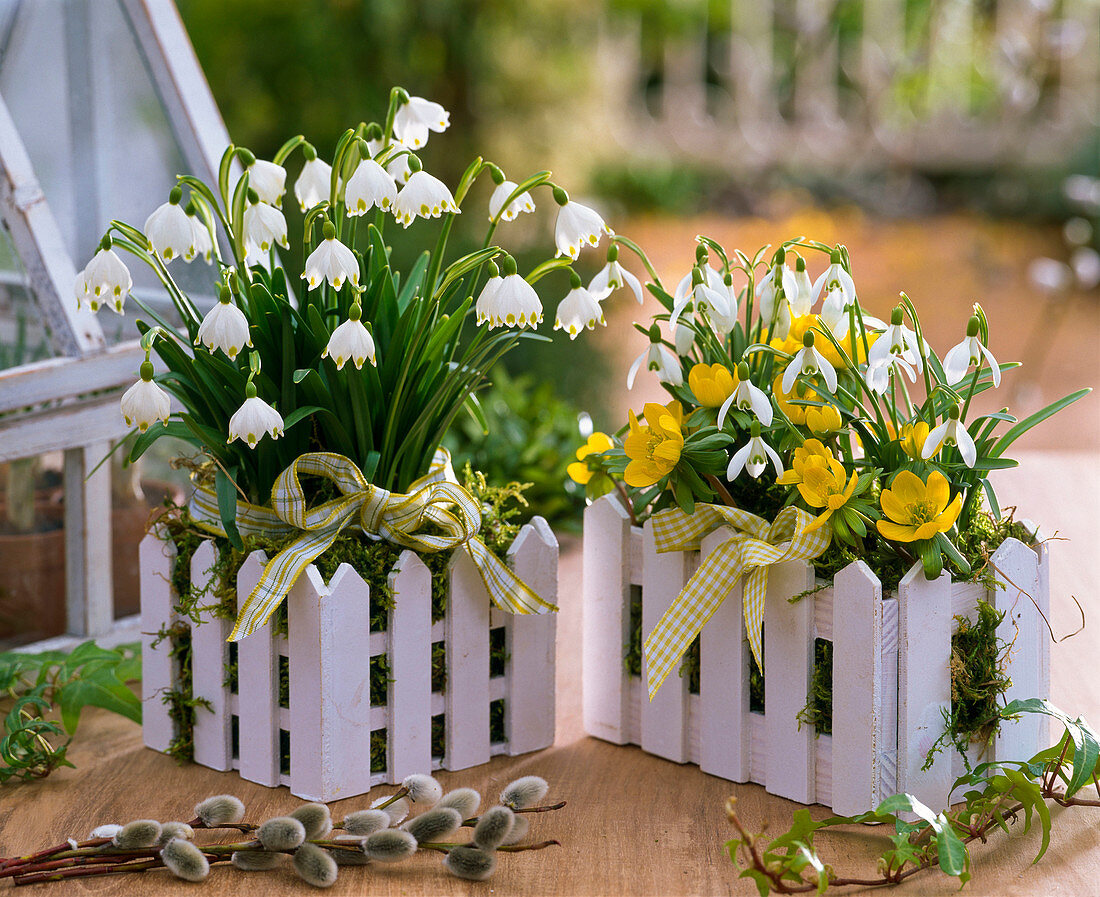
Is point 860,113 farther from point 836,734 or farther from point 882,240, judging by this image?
point 836,734

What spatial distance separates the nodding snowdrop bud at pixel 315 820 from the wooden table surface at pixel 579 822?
0.11 feet

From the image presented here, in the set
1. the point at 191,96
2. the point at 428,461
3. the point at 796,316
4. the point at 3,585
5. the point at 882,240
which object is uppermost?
the point at 882,240

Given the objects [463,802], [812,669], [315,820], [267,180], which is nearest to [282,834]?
[315,820]

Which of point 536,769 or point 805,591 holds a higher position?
point 805,591

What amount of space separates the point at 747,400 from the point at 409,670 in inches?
15.1

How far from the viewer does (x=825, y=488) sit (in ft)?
3.02

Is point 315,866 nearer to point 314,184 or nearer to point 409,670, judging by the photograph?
point 409,670

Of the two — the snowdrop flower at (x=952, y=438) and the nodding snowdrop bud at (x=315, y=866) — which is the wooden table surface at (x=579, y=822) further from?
the snowdrop flower at (x=952, y=438)

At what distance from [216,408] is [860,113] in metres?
6.85

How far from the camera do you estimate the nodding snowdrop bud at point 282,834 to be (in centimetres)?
85

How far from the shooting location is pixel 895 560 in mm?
957

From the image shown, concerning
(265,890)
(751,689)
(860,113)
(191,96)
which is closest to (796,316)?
(751,689)

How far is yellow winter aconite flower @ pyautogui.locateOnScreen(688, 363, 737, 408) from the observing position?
0.98m

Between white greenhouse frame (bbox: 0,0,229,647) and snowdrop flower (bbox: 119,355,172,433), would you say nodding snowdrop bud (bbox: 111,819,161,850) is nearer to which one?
snowdrop flower (bbox: 119,355,172,433)
